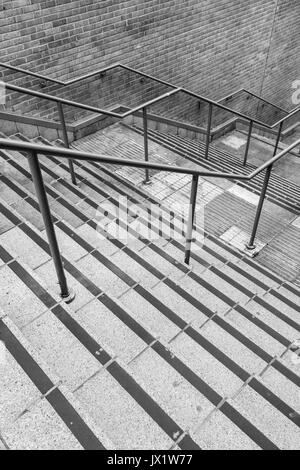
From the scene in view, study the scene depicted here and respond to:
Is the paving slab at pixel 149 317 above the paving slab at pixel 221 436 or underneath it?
underneath

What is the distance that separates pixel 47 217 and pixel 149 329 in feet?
3.15

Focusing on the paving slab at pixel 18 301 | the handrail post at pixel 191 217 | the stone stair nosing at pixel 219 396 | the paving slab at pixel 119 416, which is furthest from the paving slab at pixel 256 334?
the paving slab at pixel 18 301

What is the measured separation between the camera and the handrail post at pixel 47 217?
71.1 inches

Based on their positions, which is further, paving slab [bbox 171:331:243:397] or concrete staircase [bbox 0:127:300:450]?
paving slab [bbox 171:331:243:397]

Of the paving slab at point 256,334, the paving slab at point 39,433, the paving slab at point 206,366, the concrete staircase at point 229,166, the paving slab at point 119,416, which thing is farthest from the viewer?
the concrete staircase at point 229,166

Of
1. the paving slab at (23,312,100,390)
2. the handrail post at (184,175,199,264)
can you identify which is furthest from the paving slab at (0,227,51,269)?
the handrail post at (184,175,199,264)

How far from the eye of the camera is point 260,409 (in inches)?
83.0

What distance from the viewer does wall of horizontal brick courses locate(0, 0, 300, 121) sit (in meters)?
4.31

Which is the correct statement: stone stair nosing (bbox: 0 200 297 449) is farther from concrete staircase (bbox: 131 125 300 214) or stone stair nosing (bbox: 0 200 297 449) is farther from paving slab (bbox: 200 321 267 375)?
concrete staircase (bbox: 131 125 300 214)

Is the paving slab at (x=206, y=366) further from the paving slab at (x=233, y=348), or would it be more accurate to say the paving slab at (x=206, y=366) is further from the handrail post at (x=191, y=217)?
the handrail post at (x=191, y=217)

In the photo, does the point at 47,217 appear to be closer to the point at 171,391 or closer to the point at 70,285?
the point at 70,285

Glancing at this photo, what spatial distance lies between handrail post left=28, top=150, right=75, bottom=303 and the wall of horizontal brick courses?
304 cm

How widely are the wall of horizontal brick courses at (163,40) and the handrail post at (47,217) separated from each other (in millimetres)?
3039
